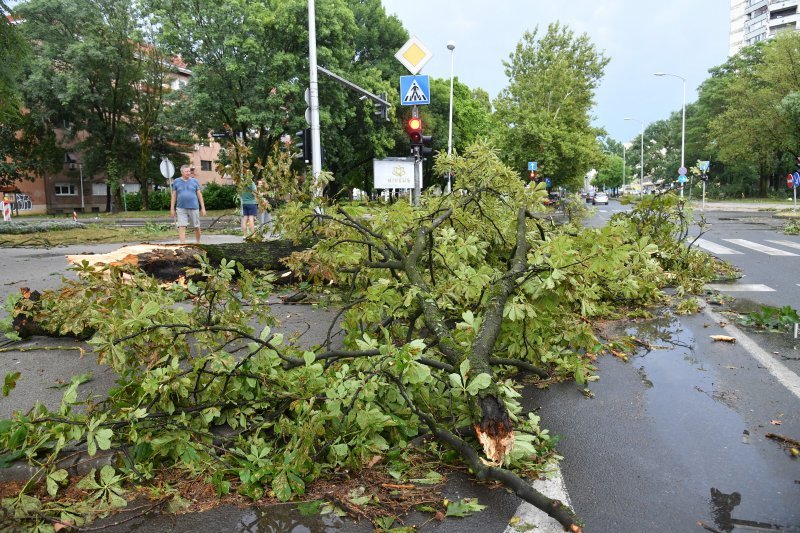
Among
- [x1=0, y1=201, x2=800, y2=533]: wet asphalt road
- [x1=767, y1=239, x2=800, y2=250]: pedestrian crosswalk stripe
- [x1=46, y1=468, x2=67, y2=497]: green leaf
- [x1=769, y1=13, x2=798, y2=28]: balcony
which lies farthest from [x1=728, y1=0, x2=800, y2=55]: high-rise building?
[x1=46, y1=468, x2=67, y2=497]: green leaf

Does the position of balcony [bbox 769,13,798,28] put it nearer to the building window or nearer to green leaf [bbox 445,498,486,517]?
the building window

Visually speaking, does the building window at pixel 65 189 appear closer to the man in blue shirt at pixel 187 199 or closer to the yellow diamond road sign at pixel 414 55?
the man in blue shirt at pixel 187 199

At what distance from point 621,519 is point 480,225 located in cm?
350

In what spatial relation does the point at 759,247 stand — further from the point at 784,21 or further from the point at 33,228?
the point at 784,21

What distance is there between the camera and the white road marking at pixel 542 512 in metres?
2.54

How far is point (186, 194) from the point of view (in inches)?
489

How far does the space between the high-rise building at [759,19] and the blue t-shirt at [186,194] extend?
111 meters

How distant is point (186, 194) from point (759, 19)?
419 ft

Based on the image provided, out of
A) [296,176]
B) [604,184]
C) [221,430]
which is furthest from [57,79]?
[604,184]

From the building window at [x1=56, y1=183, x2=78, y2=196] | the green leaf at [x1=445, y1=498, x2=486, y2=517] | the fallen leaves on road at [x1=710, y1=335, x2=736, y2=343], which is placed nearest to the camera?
the green leaf at [x1=445, y1=498, x2=486, y2=517]

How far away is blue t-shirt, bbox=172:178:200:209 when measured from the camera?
12.4m

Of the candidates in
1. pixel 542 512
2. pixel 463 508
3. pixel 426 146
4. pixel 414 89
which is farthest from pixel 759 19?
pixel 463 508

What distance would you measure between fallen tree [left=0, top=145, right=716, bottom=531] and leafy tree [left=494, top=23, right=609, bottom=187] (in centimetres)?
3573

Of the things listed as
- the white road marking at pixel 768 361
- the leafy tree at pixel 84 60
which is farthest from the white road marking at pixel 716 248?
the leafy tree at pixel 84 60
